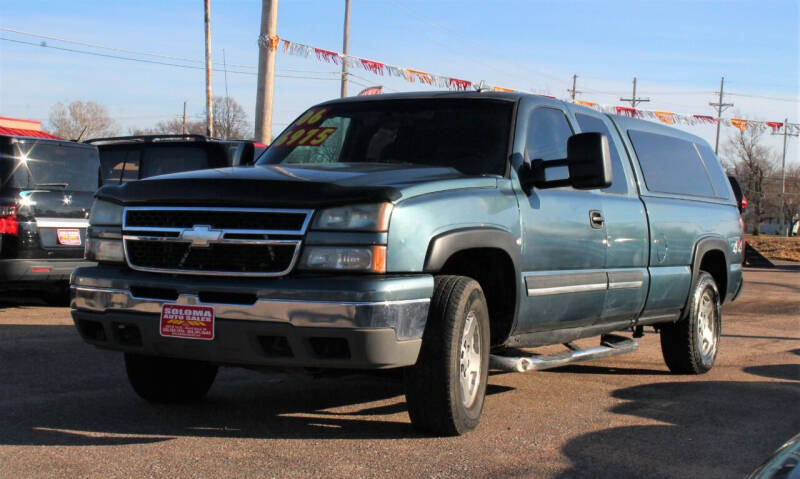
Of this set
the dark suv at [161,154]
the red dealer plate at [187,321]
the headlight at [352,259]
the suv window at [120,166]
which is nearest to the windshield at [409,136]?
the headlight at [352,259]

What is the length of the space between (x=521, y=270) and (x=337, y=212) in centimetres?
139

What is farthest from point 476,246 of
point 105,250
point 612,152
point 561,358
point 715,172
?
point 715,172

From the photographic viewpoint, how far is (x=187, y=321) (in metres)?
4.62

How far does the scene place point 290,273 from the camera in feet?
14.9

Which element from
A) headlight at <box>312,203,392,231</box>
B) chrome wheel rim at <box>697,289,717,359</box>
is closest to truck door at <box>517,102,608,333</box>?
headlight at <box>312,203,392,231</box>

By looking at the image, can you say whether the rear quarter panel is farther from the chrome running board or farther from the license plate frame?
the license plate frame

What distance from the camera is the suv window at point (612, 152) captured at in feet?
21.9

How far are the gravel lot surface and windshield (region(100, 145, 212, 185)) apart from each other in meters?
4.06

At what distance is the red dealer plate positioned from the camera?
4562 mm

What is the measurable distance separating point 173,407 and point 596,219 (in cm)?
288

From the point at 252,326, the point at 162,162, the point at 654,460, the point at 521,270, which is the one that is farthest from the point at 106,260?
the point at 162,162

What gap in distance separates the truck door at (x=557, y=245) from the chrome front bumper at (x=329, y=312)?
116 centimetres

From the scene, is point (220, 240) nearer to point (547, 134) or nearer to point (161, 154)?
point (547, 134)

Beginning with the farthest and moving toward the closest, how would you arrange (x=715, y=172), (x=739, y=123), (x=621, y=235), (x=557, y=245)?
(x=739, y=123) < (x=715, y=172) < (x=621, y=235) < (x=557, y=245)
